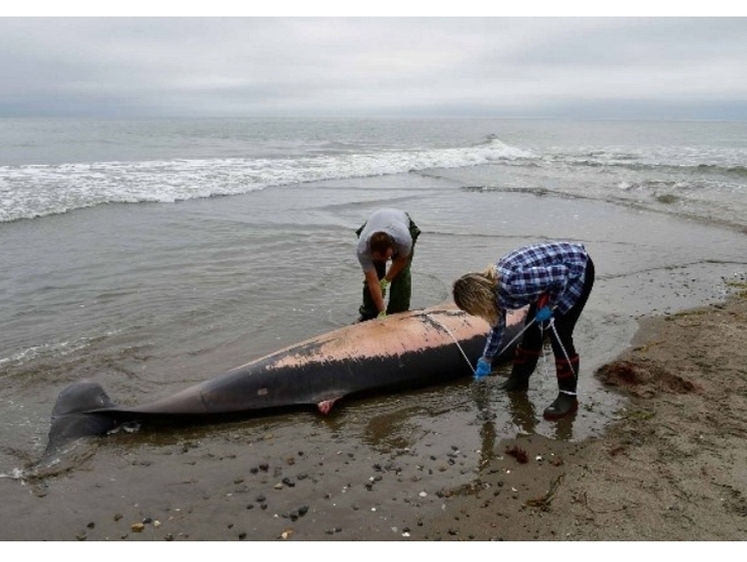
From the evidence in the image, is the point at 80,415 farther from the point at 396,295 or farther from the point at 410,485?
the point at 396,295

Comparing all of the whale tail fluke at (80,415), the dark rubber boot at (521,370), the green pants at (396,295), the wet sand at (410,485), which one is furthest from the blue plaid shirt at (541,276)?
the whale tail fluke at (80,415)

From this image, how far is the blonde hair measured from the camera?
479 centimetres

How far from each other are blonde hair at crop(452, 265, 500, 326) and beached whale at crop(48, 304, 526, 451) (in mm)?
1452

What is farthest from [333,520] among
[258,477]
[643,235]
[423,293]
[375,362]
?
[643,235]

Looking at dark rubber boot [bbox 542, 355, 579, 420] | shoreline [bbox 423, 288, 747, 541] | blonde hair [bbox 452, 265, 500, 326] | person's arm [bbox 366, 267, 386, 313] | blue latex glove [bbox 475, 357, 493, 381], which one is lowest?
shoreline [bbox 423, 288, 747, 541]

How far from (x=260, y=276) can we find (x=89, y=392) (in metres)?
4.70

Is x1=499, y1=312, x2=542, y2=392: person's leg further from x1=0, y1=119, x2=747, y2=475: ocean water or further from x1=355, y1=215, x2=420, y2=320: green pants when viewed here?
x1=355, y1=215, x2=420, y2=320: green pants

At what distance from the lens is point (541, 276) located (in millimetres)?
4883

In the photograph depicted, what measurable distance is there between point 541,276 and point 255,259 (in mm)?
6812

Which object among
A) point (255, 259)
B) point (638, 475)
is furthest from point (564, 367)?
point (255, 259)

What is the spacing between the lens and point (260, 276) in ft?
32.0

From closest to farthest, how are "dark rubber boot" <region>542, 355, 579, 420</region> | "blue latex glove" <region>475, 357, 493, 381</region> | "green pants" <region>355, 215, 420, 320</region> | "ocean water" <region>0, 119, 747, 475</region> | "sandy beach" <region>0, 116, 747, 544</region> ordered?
"sandy beach" <region>0, 116, 747, 544</region> < "blue latex glove" <region>475, 357, 493, 381</region> < "dark rubber boot" <region>542, 355, 579, 420</region> < "ocean water" <region>0, 119, 747, 475</region> < "green pants" <region>355, 215, 420, 320</region>

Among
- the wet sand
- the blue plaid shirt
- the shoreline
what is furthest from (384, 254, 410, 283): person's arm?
the shoreline

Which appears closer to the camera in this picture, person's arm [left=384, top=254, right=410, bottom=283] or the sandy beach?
the sandy beach
